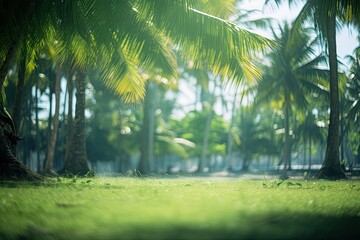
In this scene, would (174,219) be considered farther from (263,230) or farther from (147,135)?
(147,135)

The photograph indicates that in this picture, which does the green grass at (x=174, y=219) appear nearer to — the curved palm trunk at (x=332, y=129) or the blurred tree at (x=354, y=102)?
the curved palm trunk at (x=332, y=129)

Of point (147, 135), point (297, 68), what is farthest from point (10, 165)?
point (147, 135)

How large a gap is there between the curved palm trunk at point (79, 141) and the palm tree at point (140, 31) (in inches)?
274

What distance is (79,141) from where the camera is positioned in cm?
1764

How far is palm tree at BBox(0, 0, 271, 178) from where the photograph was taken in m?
9.11

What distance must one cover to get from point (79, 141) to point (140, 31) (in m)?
8.57

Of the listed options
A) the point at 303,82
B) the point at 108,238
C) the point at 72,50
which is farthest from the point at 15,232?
the point at 303,82

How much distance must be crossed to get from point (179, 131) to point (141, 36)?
4594cm

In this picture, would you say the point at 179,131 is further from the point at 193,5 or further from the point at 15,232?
the point at 15,232

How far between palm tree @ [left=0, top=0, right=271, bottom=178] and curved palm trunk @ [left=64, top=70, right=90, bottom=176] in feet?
22.8

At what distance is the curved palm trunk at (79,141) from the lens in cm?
1750

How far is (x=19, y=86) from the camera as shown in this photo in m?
16.5

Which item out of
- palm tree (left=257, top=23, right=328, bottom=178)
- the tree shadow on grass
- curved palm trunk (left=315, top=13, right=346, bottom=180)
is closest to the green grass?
the tree shadow on grass

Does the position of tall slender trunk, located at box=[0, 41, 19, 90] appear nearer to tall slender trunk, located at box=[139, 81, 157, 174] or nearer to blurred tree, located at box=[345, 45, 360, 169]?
blurred tree, located at box=[345, 45, 360, 169]
